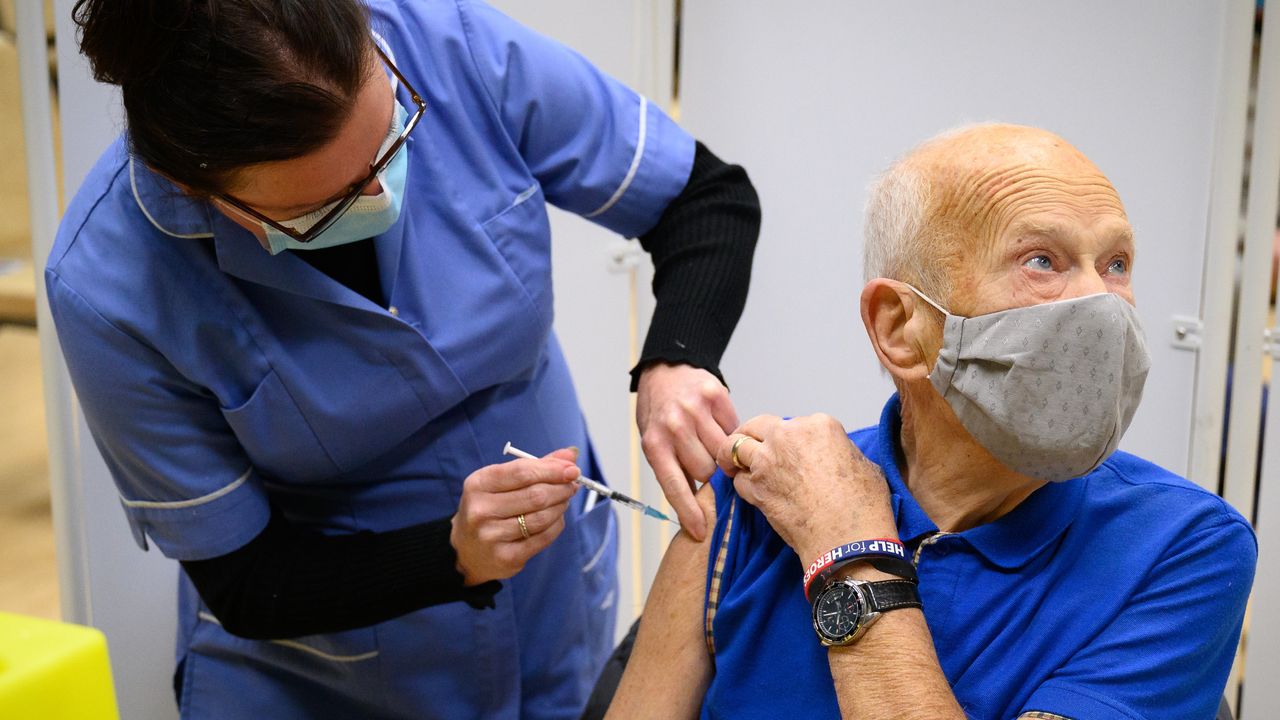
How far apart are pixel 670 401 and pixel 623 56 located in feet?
6.43

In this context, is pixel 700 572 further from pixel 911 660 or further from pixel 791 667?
pixel 911 660

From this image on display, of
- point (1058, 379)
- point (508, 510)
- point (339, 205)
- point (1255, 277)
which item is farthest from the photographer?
point (1255, 277)

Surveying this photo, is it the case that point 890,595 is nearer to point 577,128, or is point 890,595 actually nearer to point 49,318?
point 577,128

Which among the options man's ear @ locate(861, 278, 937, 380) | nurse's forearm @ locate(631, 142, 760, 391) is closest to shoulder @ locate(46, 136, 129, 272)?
nurse's forearm @ locate(631, 142, 760, 391)

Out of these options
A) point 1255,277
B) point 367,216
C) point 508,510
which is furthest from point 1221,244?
point 367,216

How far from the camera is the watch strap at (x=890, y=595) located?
1131 mm

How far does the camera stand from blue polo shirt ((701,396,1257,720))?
1111mm

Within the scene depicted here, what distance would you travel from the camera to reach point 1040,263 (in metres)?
1.16

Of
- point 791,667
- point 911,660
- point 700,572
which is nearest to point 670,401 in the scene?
point 700,572

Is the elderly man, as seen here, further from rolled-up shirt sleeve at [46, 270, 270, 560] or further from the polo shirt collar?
rolled-up shirt sleeve at [46, 270, 270, 560]

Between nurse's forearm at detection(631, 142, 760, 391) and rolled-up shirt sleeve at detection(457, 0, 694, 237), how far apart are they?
37 millimetres

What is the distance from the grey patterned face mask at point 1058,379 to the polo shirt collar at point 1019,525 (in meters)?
0.07

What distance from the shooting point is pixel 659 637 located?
4.55 ft

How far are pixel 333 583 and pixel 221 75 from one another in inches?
27.0
